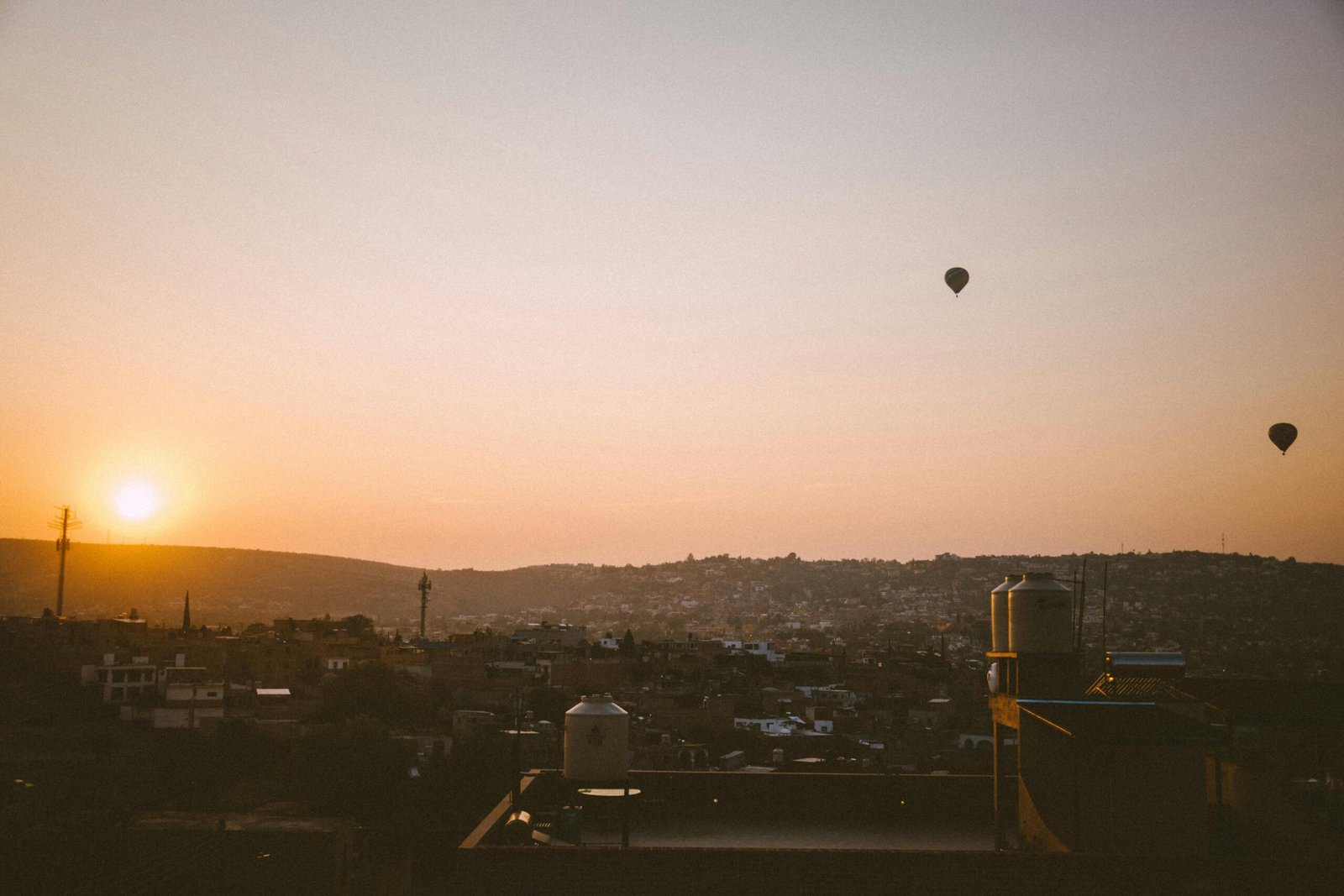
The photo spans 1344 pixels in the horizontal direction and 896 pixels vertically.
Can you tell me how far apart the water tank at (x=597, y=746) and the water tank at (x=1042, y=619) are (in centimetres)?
458

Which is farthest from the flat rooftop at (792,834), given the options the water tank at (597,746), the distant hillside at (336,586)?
the distant hillside at (336,586)

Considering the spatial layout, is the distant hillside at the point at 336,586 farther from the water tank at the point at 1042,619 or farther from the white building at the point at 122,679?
the water tank at the point at 1042,619

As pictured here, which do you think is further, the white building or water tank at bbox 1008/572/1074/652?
the white building

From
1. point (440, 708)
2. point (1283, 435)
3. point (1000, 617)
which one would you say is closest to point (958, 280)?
point (1283, 435)

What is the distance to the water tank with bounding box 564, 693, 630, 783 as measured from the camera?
1188cm

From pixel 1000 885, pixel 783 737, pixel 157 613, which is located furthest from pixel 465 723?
pixel 157 613

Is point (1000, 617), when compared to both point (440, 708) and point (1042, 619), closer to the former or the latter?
point (1042, 619)

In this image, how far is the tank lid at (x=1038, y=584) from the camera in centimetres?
1252

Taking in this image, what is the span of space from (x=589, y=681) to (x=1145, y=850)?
62185 mm

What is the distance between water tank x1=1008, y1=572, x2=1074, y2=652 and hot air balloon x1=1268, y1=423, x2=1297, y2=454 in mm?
21014

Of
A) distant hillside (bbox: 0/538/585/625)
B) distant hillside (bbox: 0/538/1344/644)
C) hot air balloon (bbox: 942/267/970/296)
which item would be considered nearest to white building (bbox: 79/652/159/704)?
hot air balloon (bbox: 942/267/970/296)

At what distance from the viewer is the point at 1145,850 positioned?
10664 mm

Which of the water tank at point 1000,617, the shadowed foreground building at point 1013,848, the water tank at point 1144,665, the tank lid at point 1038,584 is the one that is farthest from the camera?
the water tank at point 1000,617

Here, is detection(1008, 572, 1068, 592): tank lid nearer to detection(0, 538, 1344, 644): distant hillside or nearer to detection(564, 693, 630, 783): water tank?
detection(564, 693, 630, 783): water tank
